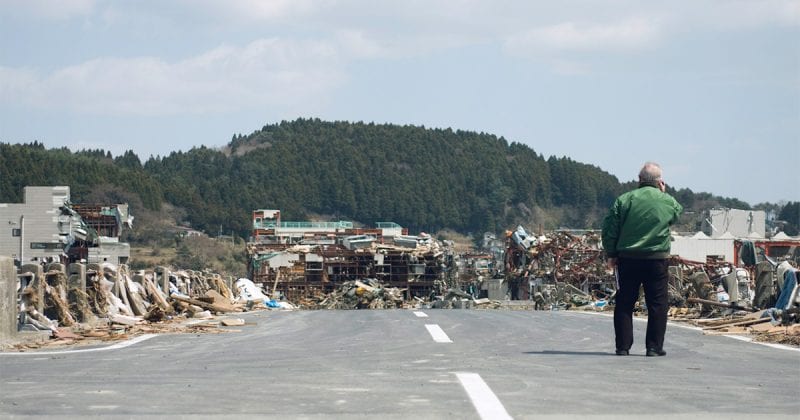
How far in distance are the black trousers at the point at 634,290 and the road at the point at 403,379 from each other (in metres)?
0.30

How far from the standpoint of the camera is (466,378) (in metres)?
9.13

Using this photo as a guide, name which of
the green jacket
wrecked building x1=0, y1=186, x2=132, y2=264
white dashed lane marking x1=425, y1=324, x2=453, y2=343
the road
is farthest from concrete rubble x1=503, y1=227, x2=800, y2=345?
wrecked building x1=0, y1=186, x2=132, y2=264

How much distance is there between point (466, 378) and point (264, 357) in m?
3.14

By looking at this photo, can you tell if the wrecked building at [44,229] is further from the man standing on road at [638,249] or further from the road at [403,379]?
the man standing on road at [638,249]

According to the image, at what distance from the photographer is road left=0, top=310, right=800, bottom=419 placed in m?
7.51

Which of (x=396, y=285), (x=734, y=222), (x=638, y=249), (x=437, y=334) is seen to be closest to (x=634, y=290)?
(x=638, y=249)

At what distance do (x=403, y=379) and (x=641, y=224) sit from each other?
160 inches

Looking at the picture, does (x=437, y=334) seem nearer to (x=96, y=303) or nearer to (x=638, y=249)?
(x=638, y=249)

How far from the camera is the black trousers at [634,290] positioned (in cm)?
1217

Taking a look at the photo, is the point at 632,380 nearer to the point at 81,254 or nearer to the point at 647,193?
the point at 647,193

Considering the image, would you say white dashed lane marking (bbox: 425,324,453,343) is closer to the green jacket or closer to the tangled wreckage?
the green jacket

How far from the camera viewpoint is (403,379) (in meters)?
9.17

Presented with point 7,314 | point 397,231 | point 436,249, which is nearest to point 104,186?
point 397,231

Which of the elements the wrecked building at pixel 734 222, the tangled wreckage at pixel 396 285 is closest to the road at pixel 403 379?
the tangled wreckage at pixel 396 285
